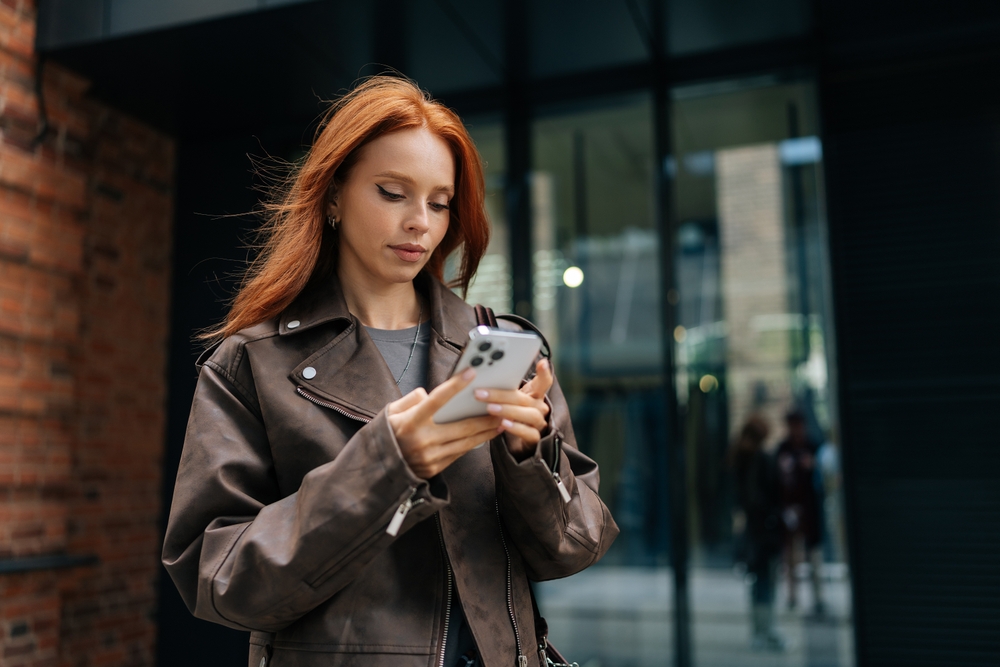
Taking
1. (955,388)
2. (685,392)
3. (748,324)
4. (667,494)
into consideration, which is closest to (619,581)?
(667,494)

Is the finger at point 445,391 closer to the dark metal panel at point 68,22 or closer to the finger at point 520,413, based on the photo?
the finger at point 520,413

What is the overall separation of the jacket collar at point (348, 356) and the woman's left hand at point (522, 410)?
0.83 ft

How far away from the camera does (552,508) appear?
54.5 inches

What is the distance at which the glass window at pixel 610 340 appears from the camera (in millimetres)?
4559

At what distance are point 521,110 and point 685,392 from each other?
6.50 feet

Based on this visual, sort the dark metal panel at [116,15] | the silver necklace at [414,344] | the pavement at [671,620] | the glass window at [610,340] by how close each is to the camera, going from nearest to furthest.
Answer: the silver necklace at [414,344], the dark metal panel at [116,15], the pavement at [671,620], the glass window at [610,340]

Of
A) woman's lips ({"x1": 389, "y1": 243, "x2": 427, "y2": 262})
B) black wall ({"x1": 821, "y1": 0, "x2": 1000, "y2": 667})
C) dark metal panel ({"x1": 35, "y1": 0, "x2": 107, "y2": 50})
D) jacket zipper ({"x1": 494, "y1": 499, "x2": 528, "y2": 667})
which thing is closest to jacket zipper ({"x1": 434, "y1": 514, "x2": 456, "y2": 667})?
jacket zipper ({"x1": 494, "y1": 499, "x2": 528, "y2": 667})

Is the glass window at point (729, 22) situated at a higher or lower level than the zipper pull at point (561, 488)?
higher

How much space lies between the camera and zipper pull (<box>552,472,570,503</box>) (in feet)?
4.51

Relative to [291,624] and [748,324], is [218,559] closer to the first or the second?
[291,624]

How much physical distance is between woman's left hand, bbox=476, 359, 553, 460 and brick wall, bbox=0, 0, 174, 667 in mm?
3519

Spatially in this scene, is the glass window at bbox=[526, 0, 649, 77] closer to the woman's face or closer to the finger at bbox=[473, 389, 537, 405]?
the woman's face

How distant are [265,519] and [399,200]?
2.05 feet

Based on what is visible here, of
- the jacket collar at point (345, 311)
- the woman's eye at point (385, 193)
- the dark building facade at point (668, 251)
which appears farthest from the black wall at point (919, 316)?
the woman's eye at point (385, 193)
